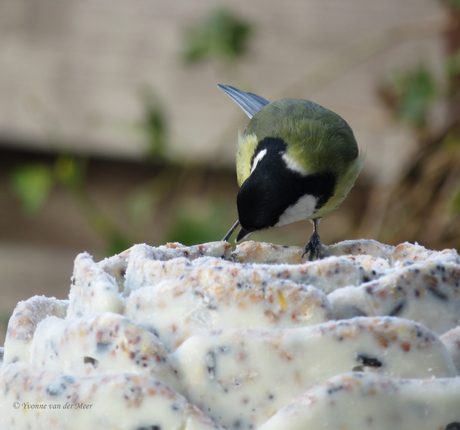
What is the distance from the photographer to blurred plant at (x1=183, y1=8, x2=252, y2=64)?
1231mm

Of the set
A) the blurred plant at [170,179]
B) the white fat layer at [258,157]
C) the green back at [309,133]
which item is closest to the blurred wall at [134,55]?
the blurred plant at [170,179]

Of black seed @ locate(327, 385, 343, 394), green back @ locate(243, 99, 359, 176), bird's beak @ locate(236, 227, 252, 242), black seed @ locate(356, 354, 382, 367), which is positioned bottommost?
black seed @ locate(327, 385, 343, 394)

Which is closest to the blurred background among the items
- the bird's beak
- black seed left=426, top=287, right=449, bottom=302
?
the bird's beak

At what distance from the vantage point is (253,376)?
23cm

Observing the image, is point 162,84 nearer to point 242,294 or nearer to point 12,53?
point 12,53

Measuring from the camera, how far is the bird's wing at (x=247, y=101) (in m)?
1.12

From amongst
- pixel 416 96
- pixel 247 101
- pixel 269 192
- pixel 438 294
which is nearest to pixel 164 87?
pixel 247 101

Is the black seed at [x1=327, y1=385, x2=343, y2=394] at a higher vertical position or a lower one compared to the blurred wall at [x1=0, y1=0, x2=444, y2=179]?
lower

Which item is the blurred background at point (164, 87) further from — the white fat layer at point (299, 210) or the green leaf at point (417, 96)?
the white fat layer at point (299, 210)

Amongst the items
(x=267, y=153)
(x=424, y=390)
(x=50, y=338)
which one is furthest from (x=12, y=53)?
(x=424, y=390)

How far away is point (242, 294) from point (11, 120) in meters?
1.34

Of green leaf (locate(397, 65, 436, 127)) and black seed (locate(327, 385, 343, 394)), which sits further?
green leaf (locate(397, 65, 436, 127))

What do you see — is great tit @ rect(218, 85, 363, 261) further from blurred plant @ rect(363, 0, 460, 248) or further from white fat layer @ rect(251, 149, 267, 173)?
blurred plant @ rect(363, 0, 460, 248)

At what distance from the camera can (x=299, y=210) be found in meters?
0.73
